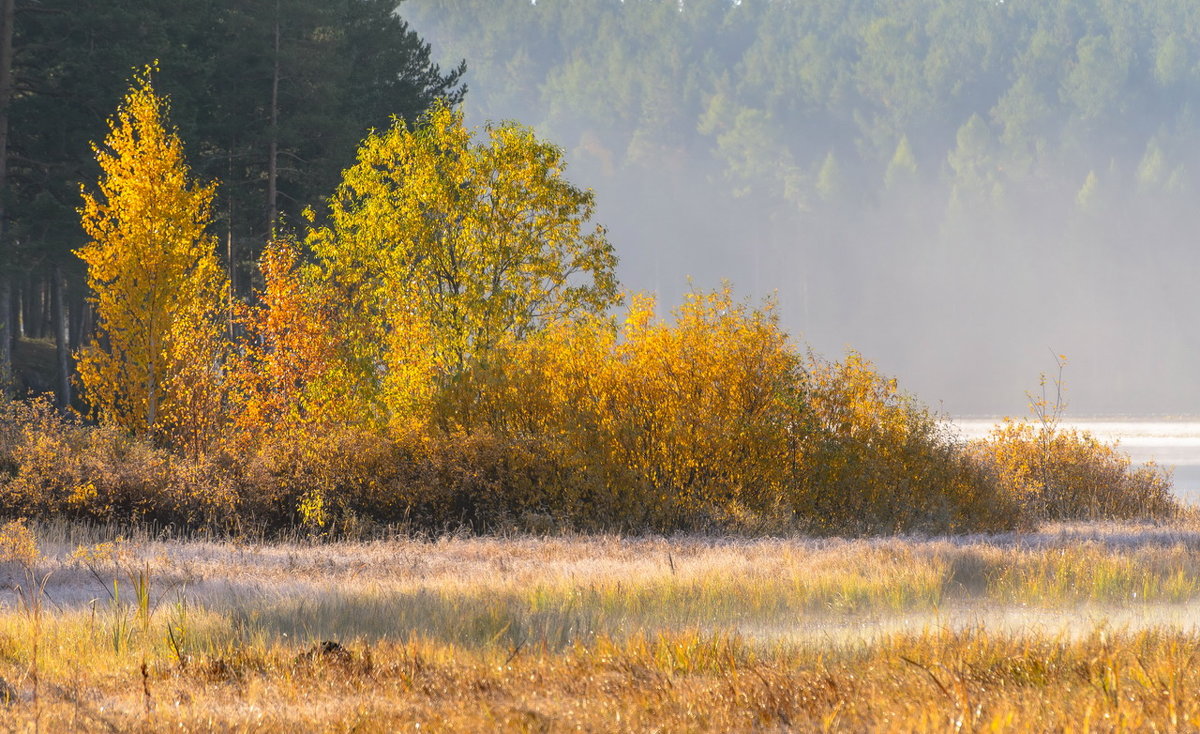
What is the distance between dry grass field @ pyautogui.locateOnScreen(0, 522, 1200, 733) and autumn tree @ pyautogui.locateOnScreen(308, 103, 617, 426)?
33.3 ft

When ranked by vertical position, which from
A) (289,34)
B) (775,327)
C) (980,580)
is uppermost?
(289,34)

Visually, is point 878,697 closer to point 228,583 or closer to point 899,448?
point 228,583

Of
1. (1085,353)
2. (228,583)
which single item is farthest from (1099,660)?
(1085,353)

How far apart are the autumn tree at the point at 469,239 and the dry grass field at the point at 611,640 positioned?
10159 mm

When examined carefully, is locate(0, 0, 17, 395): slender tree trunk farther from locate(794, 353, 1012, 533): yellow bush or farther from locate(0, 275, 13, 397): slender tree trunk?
locate(794, 353, 1012, 533): yellow bush

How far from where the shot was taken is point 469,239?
76.5ft

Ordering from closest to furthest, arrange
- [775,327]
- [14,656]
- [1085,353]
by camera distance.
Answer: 1. [14,656]
2. [775,327]
3. [1085,353]

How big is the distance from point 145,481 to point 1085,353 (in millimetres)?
181239

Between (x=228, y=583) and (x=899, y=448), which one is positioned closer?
(x=228, y=583)

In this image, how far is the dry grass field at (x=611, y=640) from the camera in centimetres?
557

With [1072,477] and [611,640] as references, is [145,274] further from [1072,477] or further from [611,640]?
[611,640]

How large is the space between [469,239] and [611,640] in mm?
16493

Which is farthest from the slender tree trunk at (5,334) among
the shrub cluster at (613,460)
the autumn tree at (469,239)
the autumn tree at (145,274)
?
the shrub cluster at (613,460)

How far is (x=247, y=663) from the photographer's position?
6.93 m
